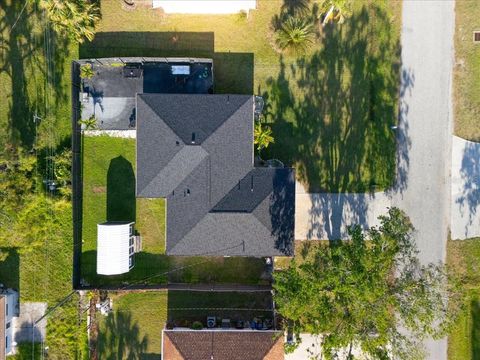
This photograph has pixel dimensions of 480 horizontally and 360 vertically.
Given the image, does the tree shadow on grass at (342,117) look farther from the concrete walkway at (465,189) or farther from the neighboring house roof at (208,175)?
the concrete walkway at (465,189)

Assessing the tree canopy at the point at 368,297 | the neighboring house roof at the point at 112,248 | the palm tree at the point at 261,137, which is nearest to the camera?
the tree canopy at the point at 368,297

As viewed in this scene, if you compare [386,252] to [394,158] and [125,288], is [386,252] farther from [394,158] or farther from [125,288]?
[125,288]

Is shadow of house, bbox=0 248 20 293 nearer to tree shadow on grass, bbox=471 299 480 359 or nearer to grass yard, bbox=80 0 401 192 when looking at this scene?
grass yard, bbox=80 0 401 192

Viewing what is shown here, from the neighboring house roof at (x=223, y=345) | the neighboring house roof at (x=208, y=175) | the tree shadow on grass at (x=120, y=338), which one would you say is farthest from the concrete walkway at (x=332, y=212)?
the tree shadow on grass at (x=120, y=338)

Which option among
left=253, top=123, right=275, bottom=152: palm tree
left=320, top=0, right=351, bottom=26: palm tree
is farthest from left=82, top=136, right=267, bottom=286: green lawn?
left=320, top=0, right=351, bottom=26: palm tree

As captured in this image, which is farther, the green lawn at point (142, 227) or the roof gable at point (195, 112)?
the green lawn at point (142, 227)

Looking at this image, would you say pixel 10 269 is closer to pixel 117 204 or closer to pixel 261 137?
pixel 117 204

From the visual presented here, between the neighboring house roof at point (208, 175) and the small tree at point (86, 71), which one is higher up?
the small tree at point (86, 71)
